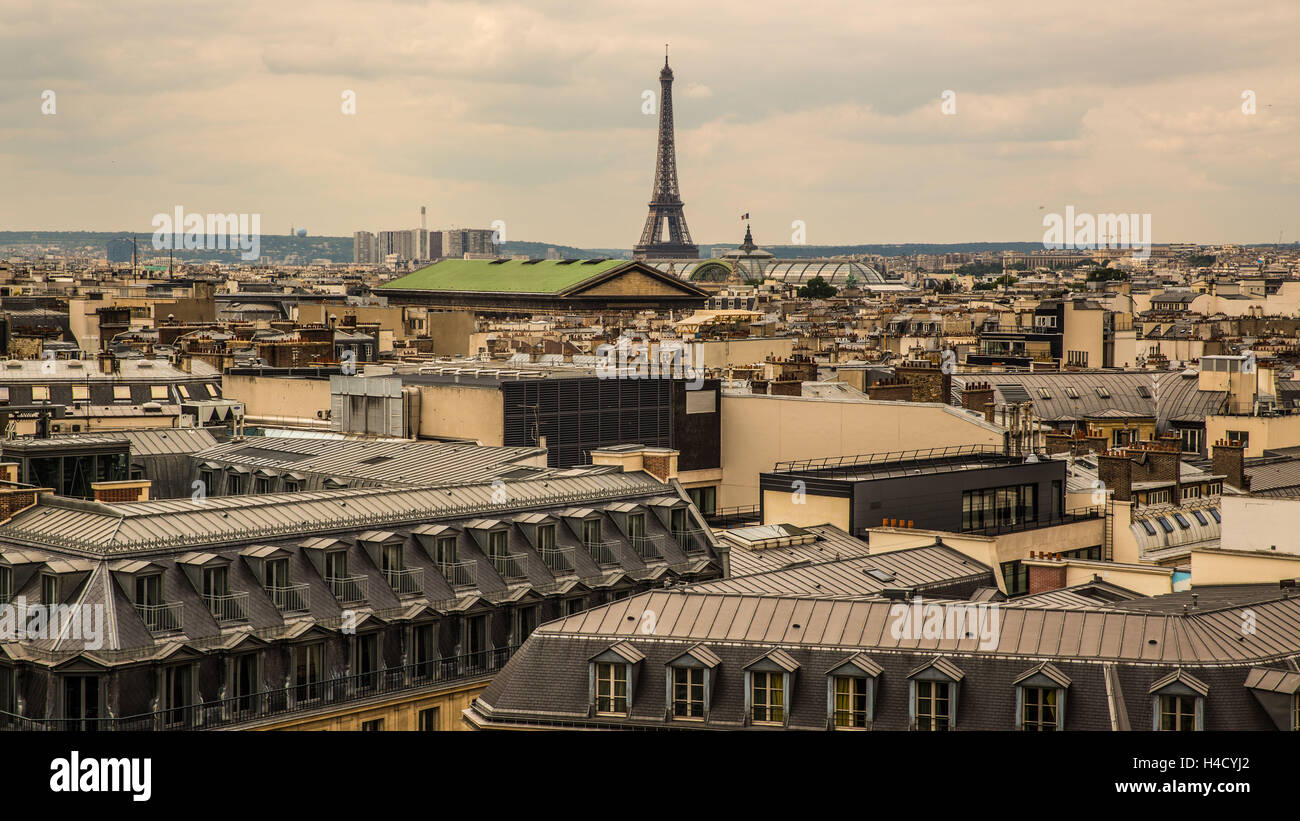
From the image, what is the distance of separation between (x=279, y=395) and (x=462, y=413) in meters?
10.1

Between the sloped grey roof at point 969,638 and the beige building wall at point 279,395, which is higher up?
the beige building wall at point 279,395

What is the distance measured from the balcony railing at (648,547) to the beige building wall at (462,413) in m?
13.9

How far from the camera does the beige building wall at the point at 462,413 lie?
152 ft

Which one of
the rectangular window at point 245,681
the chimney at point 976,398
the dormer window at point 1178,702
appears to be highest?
the chimney at point 976,398

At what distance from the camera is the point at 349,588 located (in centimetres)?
2739

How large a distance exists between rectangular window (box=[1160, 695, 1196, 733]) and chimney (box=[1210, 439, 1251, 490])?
87.9 ft

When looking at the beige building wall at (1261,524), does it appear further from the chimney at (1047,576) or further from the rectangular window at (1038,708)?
the rectangular window at (1038,708)

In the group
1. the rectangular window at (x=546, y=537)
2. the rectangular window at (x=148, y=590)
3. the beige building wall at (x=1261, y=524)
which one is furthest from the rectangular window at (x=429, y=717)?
the beige building wall at (x=1261, y=524)

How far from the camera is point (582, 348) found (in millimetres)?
100812

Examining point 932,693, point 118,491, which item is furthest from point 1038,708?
point 118,491

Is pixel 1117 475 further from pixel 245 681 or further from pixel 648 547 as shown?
pixel 245 681

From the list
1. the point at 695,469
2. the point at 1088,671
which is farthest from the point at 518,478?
the point at 695,469

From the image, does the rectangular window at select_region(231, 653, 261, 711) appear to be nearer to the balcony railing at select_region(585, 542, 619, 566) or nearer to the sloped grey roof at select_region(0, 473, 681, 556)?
the sloped grey roof at select_region(0, 473, 681, 556)
